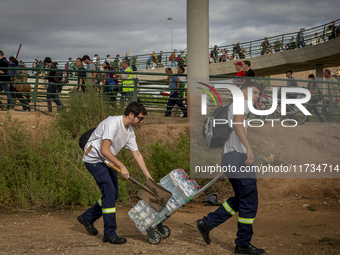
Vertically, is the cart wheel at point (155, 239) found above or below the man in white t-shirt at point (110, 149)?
below

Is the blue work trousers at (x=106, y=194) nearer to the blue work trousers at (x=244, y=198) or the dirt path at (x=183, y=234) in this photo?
the dirt path at (x=183, y=234)

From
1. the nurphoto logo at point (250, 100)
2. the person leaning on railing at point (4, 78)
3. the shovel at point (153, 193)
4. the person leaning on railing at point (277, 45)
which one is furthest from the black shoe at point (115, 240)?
the person leaning on railing at point (277, 45)

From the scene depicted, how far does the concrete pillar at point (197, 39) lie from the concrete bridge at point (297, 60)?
1568 centimetres

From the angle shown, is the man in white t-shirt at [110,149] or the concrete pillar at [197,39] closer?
the man in white t-shirt at [110,149]

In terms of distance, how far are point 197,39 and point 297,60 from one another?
18450 millimetres

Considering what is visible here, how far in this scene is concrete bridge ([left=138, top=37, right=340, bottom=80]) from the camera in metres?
24.5

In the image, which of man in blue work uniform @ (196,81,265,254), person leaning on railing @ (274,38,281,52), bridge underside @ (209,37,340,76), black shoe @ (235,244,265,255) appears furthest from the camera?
person leaning on railing @ (274,38,281,52)

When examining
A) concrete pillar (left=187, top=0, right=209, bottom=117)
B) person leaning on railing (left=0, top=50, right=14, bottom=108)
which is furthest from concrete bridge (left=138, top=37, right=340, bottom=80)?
person leaning on railing (left=0, top=50, right=14, bottom=108)

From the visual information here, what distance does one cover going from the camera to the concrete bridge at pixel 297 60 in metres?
24.5

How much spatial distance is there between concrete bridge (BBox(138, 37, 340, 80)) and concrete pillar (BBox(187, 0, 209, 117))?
15678 mm

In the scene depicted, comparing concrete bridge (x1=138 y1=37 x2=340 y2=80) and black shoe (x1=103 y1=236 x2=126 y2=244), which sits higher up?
concrete bridge (x1=138 y1=37 x2=340 y2=80)

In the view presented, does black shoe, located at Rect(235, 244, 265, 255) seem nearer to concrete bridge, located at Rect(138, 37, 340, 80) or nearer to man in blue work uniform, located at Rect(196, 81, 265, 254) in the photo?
man in blue work uniform, located at Rect(196, 81, 265, 254)

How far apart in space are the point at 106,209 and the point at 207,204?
332 cm

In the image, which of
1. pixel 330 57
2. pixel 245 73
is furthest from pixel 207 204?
pixel 330 57
